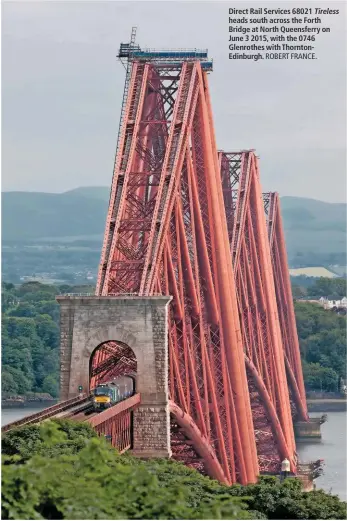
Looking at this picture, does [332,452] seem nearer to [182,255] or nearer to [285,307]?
[285,307]

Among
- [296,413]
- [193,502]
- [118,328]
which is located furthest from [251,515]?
[296,413]

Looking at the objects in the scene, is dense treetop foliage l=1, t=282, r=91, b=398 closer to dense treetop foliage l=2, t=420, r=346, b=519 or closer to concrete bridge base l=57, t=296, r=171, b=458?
concrete bridge base l=57, t=296, r=171, b=458

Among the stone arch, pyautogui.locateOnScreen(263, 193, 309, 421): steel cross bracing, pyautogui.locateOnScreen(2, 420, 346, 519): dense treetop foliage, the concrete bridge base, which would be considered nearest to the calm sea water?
pyautogui.locateOnScreen(263, 193, 309, 421): steel cross bracing

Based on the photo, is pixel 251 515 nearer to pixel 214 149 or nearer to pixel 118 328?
pixel 118 328

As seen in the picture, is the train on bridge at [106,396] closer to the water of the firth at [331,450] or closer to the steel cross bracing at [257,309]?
the water of the firth at [331,450]

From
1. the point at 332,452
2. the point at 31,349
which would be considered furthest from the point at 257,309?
the point at 31,349

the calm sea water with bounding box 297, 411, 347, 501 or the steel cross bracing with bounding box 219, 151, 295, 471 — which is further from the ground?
the steel cross bracing with bounding box 219, 151, 295, 471

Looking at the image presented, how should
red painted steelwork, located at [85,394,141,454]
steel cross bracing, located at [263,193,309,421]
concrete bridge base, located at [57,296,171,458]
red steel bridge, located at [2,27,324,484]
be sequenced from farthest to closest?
1. steel cross bracing, located at [263,193,309,421]
2. red steel bridge, located at [2,27,324,484]
3. concrete bridge base, located at [57,296,171,458]
4. red painted steelwork, located at [85,394,141,454]
